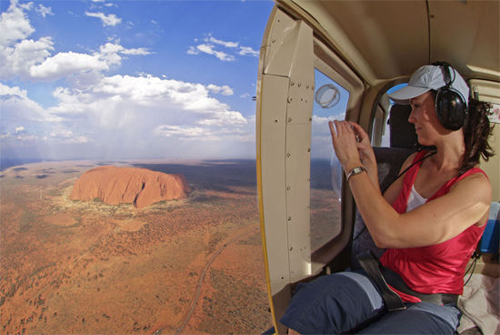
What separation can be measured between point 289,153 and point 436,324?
0.75 metres

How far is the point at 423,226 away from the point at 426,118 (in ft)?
1.49

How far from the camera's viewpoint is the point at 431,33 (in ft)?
3.99

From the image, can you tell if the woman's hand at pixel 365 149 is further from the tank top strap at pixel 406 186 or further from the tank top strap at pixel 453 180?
the tank top strap at pixel 453 180

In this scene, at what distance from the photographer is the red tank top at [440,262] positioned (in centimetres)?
97

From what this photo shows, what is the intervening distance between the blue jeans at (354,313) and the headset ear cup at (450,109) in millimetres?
675

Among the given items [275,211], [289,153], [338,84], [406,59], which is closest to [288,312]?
[275,211]

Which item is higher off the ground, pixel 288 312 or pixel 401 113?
pixel 401 113

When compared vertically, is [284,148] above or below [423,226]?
above

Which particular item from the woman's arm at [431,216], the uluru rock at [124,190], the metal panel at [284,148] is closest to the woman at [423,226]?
the woman's arm at [431,216]

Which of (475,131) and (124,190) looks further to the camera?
(124,190)

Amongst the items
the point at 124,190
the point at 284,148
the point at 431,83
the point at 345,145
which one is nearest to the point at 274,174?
the point at 284,148

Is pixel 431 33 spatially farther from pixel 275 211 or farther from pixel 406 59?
pixel 275 211

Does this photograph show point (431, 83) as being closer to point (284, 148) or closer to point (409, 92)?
point (409, 92)

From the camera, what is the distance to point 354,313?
3.13 ft
